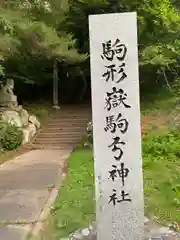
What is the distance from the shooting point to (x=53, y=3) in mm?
13727

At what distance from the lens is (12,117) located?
40.3 ft

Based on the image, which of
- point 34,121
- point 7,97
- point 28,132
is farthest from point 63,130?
point 7,97

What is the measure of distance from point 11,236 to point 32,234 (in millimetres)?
259

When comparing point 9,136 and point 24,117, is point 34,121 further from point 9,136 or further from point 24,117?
point 9,136

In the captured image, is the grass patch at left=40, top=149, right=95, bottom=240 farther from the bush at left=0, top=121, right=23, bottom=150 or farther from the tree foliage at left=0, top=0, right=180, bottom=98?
the tree foliage at left=0, top=0, right=180, bottom=98

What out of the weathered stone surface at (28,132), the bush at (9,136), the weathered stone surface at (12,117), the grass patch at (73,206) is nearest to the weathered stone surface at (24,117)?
the weathered stone surface at (28,132)

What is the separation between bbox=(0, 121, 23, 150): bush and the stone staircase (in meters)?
0.57

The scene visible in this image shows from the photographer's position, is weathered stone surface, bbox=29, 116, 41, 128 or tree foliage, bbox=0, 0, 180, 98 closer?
tree foliage, bbox=0, 0, 180, 98

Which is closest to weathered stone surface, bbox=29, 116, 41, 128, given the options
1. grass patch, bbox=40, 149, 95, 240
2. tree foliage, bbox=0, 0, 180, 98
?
tree foliage, bbox=0, 0, 180, 98

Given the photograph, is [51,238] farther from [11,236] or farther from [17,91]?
[17,91]

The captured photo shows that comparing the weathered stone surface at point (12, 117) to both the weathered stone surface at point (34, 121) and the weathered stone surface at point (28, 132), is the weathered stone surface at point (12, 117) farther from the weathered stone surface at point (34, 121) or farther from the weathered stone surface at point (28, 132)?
the weathered stone surface at point (34, 121)

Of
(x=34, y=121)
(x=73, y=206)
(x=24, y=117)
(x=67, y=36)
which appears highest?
(x=67, y=36)

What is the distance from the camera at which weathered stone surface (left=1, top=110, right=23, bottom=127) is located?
39.9ft

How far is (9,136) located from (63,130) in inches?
85.8
